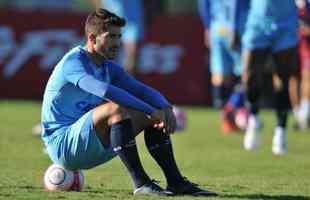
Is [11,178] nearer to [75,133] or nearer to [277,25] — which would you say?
[75,133]

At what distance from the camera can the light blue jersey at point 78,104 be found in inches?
265

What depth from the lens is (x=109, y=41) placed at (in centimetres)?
681

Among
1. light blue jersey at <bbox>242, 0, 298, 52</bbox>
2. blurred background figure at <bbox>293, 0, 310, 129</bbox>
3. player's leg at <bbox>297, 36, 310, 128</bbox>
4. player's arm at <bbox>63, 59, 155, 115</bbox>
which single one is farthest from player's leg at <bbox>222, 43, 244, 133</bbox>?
player's arm at <bbox>63, 59, 155, 115</bbox>

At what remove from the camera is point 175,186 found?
6.86 metres

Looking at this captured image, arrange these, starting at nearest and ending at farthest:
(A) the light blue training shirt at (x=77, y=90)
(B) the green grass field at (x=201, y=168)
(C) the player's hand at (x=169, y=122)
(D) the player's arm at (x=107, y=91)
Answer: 1. (D) the player's arm at (x=107, y=91)
2. (C) the player's hand at (x=169, y=122)
3. (A) the light blue training shirt at (x=77, y=90)
4. (B) the green grass field at (x=201, y=168)

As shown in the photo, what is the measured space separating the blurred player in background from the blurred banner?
896 centimetres

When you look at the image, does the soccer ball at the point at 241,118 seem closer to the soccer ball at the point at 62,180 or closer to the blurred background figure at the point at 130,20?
the blurred background figure at the point at 130,20

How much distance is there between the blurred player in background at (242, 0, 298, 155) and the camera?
1087cm

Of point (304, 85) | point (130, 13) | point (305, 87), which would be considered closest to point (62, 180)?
point (130, 13)

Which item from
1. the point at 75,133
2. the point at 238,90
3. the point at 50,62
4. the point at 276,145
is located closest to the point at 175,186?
the point at 75,133

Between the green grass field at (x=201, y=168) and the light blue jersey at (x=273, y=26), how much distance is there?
4.10 feet

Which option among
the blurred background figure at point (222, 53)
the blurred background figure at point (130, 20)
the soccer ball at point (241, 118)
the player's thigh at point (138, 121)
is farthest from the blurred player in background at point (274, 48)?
the player's thigh at point (138, 121)

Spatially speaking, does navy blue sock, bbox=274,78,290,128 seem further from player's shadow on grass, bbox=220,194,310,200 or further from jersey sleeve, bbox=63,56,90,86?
jersey sleeve, bbox=63,56,90,86

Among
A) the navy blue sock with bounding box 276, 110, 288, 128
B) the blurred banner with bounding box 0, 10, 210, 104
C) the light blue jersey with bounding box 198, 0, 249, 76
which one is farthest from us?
the blurred banner with bounding box 0, 10, 210, 104
